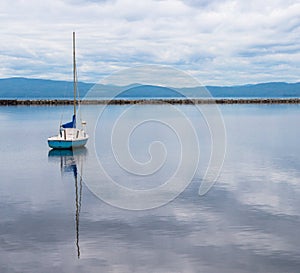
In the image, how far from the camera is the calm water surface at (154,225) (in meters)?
14.7

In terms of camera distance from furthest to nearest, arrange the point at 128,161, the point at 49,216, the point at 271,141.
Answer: the point at 271,141 → the point at 128,161 → the point at 49,216

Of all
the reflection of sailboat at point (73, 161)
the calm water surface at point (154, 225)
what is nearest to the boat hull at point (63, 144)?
the reflection of sailboat at point (73, 161)

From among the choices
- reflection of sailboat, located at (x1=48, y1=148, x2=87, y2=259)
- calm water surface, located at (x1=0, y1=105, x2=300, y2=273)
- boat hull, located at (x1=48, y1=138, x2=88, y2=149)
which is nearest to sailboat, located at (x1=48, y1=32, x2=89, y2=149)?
boat hull, located at (x1=48, y1=138, x2=88, y2=149)

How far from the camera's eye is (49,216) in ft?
64.0

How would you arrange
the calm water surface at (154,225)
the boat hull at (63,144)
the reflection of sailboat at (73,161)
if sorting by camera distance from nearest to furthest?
the calm water surface at (154,225)
the reflection of sailboat at (73,161)
the boat hull at (63,144)

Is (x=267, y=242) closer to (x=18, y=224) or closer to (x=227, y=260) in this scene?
(x=227, y=260)

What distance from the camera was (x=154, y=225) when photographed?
18.4 metres

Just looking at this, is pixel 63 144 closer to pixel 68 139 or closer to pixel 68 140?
pixel 68 140

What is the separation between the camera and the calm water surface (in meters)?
14.7

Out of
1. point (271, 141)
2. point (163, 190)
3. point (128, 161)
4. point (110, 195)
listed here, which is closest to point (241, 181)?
point (163, 190)

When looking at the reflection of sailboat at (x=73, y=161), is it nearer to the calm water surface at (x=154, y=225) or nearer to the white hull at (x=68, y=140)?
the calm water surface at (x=154, y=225)

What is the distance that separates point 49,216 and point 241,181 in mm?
11002

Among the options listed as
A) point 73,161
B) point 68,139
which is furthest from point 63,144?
point 73,161

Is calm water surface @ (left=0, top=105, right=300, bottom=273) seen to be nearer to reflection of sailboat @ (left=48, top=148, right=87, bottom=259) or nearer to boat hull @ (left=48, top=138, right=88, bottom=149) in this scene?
reflection of sailboat @ (left=48, top=148, right=87, bottom=259)
